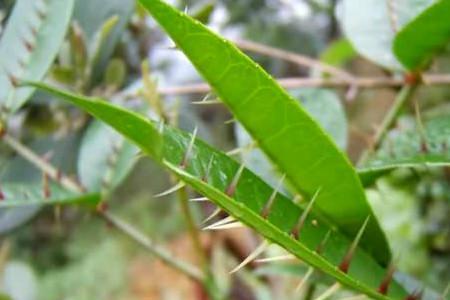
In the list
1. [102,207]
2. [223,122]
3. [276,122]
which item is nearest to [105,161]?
[102,207]

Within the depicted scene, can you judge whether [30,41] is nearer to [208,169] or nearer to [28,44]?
[28,44]

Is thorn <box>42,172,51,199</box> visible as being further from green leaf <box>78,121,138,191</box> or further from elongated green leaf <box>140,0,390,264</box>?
elongated green leaf <box>140,0,390,264</box>

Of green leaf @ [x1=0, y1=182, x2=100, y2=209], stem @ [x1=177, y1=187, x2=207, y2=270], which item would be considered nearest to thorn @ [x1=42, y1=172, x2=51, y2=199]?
green leaf @ [x1=0, y1=182, x2=100, y2=209]

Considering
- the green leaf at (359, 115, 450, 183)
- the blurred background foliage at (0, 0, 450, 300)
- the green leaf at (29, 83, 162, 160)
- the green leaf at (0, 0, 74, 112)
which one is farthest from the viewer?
the blurred background foliage at (0, 0, 450, 300)

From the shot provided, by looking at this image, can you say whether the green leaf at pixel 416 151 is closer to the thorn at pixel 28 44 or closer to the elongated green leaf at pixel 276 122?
the elongated green leaf at pixel 276 122

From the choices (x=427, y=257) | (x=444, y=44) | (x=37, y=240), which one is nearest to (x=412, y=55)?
(x=444, y=44)

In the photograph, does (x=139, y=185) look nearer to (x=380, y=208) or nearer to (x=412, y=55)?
(x=380, y=208)
